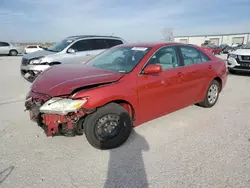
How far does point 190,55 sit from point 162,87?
127cm

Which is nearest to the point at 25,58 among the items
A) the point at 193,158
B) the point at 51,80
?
the point at 51,80

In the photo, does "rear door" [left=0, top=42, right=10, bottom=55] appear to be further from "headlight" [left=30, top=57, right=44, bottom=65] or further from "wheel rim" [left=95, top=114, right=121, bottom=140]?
"wheel rim" [left=95, top=114, right=121, bottom=140]

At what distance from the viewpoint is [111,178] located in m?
2.38

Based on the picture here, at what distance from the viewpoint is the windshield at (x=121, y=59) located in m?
3.35

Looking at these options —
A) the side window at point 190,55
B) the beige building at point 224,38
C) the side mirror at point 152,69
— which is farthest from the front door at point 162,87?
the beige building at point 224,38

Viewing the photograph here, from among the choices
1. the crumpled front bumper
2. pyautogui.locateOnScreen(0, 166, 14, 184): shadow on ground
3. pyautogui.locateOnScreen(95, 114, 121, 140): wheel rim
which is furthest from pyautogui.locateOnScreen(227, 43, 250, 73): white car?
pyautogui.locateOnScreen(0, 166, 14, 184): shadow on ground

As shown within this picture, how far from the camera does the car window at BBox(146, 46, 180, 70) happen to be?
3.50m

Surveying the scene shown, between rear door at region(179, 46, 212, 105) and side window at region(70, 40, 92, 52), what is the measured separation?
4.72 m

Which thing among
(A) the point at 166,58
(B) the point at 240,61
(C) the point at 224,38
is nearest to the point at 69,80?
(A) the point at 166,58

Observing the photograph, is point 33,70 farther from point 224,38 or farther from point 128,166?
A: point 224,38

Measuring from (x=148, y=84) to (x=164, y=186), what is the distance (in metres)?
1.56

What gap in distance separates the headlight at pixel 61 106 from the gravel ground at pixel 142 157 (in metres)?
0.70

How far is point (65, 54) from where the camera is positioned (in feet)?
23.9

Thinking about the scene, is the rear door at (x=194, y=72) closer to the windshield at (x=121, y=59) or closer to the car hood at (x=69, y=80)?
the windshield at (x=121, y=59)
